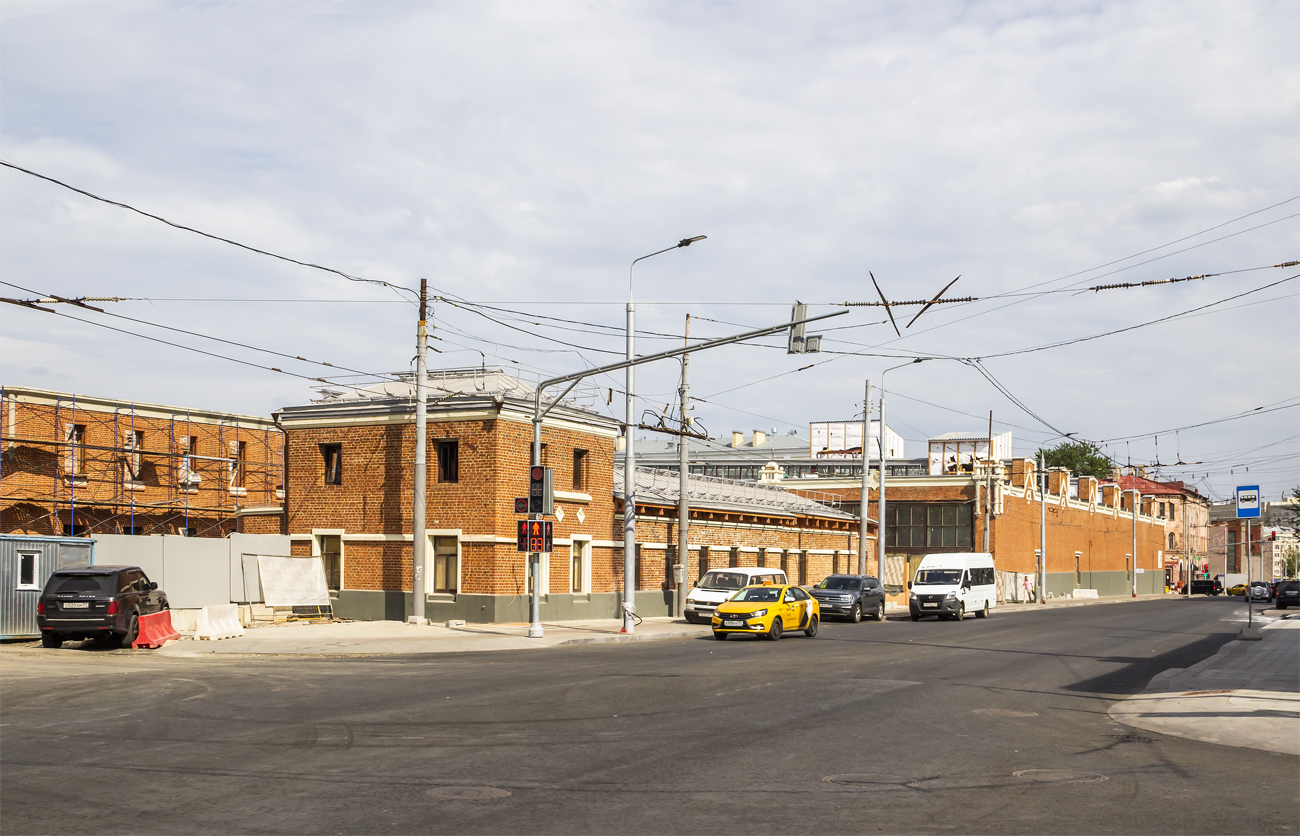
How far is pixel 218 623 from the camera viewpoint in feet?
84.8

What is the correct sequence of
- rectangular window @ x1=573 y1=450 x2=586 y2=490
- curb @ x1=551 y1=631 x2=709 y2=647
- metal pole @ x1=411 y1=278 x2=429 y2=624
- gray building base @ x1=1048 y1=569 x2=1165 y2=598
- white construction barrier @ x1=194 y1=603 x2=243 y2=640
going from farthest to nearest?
gray building base @ x1=1048 y1=569 x2=1165 y2=598, rectangular window @ x1=573 y1=450 x2=586 y2=490, metal pole @ x1=411 y1=278 x2=429 y2=624, curb @ x1=551 y1=631 x2=709 y2=647, white construction barrier @ x1=194 y1=603 x2=243 y2=640

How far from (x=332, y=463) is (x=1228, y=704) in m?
28.4

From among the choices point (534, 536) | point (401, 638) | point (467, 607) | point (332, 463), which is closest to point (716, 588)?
point (467, 607)

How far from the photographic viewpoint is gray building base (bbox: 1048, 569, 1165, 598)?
82312 millimetres

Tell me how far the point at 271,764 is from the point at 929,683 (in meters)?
11.6

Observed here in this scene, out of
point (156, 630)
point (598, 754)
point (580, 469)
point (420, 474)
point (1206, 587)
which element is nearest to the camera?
point (598, 754)

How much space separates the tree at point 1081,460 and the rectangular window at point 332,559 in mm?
94987

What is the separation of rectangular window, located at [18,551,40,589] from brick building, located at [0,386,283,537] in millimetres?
13082

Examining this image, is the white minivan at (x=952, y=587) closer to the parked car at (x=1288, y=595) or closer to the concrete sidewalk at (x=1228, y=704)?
the concrete sidewalk at (x=1228, y=704)

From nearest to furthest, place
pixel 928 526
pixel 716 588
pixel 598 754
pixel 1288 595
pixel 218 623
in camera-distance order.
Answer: pixel 598 754 < pixel 218 623 < pixel 716 588 < pixel 1288 595 < pixel 928 526

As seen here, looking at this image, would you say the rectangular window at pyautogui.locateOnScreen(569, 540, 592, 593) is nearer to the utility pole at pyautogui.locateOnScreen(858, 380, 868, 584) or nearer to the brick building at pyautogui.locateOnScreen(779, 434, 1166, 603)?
the utility pole at pyautogui.locateOnScreen(858, 380, 868, 584)

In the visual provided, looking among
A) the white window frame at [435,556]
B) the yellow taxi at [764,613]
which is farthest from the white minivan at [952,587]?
the white window frame at [435,556]

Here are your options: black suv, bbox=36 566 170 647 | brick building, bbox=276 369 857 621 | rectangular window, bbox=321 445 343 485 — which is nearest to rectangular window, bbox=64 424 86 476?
brick building, bbox=276 369 857 621

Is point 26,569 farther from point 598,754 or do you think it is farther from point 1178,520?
point 1178,520
